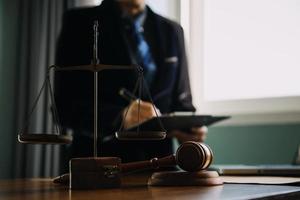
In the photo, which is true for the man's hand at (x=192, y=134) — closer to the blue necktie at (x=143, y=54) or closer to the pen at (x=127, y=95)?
the pen at (x=127, y=95)

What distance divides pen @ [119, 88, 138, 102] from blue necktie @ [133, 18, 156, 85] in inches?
6.9

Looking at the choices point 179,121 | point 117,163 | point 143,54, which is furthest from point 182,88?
point 117,163

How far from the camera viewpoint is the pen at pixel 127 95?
197 cm

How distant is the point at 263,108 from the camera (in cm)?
225

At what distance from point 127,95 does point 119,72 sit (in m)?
0.11

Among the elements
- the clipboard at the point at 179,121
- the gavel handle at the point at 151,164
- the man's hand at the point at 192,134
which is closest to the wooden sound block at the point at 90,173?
the gavel handle at the point at 151,164

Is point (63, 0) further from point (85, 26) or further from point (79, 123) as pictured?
point (79, 123)

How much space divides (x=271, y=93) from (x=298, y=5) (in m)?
0.40

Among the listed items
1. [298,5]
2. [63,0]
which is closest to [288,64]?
[298,5]

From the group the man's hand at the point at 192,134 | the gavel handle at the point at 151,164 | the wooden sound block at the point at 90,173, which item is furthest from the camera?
the man's hand at the point at 192,134

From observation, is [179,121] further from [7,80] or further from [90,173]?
[7,80]

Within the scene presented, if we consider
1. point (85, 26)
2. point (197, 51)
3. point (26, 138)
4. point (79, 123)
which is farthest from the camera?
point (197, 51)

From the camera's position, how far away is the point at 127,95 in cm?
199

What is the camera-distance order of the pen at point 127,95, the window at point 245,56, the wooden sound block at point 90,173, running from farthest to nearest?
the window at point 245,56 < the pen at point 127,95 < the wooden sound block at point 90,173
